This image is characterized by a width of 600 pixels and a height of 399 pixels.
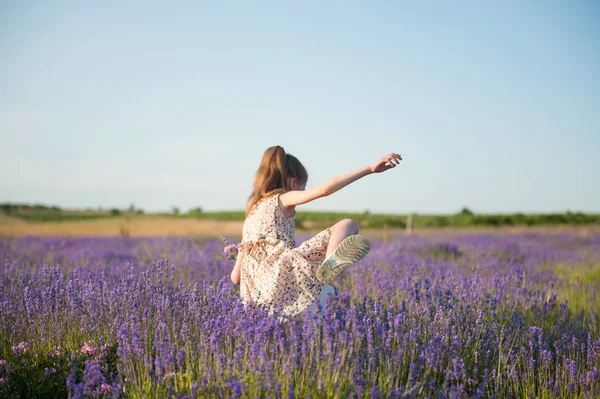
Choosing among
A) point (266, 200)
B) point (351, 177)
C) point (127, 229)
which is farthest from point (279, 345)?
point (127, 229)

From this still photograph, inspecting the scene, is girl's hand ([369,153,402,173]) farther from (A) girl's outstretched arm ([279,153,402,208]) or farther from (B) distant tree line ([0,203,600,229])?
(B) distant tree line ([0,203,600,229])

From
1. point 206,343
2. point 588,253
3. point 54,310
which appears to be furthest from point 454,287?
point 588,253

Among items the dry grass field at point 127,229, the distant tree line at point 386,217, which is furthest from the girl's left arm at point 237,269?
the distant tree line at point 386,217

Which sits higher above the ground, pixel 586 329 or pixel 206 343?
pixel 206 343

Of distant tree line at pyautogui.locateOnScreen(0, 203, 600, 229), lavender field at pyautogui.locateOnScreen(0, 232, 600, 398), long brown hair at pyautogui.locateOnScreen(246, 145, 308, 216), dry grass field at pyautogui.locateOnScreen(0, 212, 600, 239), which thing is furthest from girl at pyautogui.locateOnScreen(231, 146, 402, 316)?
distant tree line at pyautogui.locateOnScreen(0, 203, 600, 229)

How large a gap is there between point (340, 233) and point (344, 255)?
25cm

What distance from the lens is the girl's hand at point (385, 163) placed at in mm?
3299

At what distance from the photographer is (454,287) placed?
15.1 ft

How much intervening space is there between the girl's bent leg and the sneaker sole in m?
0.14

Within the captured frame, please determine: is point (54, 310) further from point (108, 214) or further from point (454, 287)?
point (108, 214)

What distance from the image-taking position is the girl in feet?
10.9

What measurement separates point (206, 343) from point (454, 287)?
2570mm

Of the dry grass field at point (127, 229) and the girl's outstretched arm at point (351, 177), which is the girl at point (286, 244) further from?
the dry grass field at point (127, 229)

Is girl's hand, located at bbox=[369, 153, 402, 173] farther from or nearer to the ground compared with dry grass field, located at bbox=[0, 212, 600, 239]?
farther from the ground
